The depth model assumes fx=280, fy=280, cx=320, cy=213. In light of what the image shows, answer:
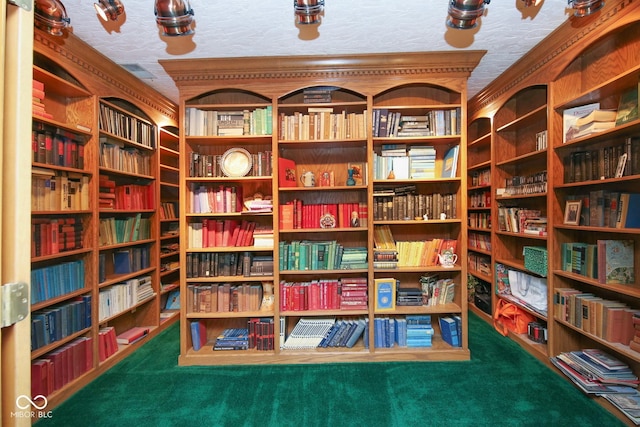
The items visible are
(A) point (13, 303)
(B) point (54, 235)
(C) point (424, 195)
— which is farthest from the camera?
(C) point (424, 195)

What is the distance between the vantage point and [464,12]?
1.72m

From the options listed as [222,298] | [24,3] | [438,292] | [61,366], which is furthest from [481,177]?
[61,366]

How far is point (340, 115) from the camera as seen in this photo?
2535 mm

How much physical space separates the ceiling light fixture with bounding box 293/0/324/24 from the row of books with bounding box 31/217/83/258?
7.45 feet

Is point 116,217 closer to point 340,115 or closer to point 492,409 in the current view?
point 340,115

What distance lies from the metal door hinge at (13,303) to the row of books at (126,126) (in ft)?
7.33

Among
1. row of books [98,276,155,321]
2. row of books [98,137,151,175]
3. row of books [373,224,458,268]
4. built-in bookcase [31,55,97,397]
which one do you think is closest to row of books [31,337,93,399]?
built-in bookcase [31,55,97,397]

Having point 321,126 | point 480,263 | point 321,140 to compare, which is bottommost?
point 480,263

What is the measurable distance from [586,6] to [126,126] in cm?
375

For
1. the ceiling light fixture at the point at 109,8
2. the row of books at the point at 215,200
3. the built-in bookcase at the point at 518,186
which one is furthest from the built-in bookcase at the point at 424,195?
the ceiling light fixture at the point at 109,8

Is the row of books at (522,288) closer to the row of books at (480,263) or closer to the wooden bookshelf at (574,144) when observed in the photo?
the wooden bookshelf at (574,144)

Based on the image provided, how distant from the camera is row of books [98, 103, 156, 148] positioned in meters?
2.56

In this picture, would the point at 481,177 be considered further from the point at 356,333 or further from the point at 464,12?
the point at 356,333

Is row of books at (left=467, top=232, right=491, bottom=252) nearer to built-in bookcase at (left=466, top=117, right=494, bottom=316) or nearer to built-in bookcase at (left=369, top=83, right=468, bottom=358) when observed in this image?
built-in bookcase at (left=466, top=117, right=494, bottom=316)
